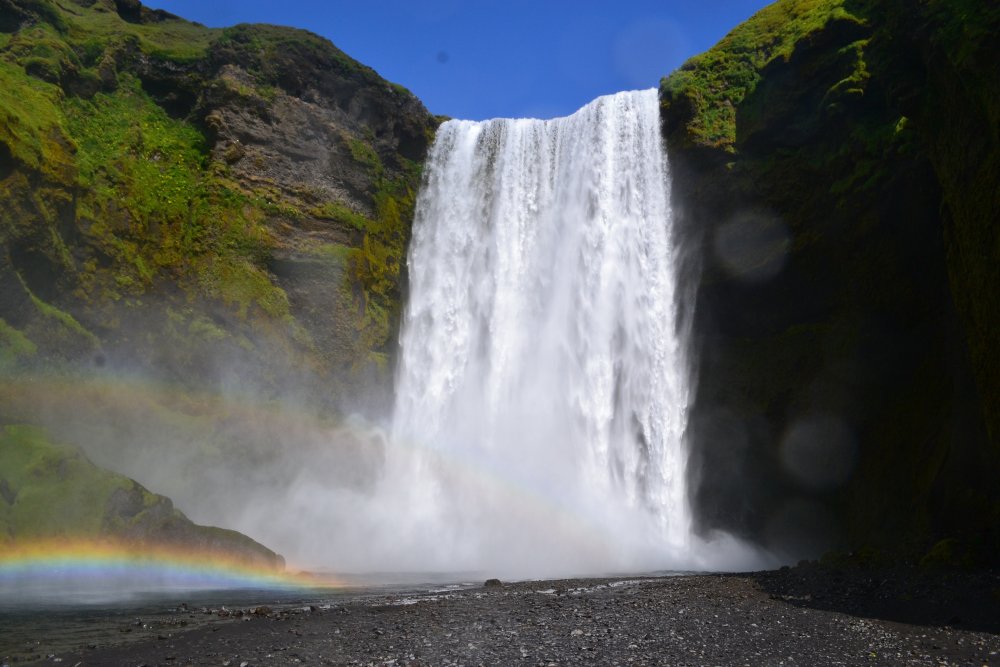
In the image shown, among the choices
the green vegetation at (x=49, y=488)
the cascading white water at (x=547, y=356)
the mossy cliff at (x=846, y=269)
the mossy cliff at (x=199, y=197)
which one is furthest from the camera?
the cascading white water at (x=547, y=356)

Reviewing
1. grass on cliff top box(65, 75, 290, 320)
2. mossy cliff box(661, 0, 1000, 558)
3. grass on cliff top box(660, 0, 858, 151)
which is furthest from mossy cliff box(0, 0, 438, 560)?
mossy cliff box(661, 0, 1000, 558)

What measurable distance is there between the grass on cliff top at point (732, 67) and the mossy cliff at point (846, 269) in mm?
77

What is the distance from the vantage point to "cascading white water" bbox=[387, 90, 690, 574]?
2420 centimetres

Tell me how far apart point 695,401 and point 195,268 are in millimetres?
19304

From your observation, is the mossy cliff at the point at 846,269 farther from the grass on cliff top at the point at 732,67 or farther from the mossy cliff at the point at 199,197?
the mossy cliff at the point at 199,197

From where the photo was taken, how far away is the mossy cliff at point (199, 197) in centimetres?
2119

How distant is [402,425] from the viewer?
2875 centimetres

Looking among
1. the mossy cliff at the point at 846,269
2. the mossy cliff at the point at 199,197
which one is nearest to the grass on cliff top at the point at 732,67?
the mossy cliff at the point at 846,269

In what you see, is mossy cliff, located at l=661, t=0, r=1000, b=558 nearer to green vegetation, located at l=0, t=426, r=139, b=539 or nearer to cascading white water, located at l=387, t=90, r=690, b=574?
cascading white water, located at l=387, t=90, r=690, b=574

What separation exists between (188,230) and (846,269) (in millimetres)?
23223

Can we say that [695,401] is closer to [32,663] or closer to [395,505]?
[395,505]

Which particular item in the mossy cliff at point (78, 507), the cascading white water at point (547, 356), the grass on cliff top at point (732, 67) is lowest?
the mossy cliff at point (78, 507)

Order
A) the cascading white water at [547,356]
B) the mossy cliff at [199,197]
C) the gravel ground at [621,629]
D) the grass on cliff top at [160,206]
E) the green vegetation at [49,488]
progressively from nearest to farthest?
1. the gravel ground at [621,629]
2. the green vegetation at [49,488]
3. the mossy cliff at [199,197]
4. the grass on cliff top at [160,206]
5. the cascading white water at [547,356]

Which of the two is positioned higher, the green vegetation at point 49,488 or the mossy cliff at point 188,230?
the mossy cliff at point 188,230
